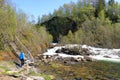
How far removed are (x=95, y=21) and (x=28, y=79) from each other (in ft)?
341

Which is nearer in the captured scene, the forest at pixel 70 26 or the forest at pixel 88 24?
the forest at pixel 70 26

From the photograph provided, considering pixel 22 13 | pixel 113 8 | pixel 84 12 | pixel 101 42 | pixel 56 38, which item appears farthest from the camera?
pixel 56 38

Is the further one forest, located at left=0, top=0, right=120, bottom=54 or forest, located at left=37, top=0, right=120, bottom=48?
forest, located at left=37, top=0, right=120, bottom=48

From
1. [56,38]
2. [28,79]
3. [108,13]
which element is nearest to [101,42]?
[108,13]

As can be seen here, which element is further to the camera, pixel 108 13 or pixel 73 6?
pixel 73 6

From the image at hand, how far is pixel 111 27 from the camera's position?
398ft

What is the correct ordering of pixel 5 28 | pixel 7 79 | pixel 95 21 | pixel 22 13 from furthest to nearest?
pixel 95 21 < pixel 22 13 < pixel 5 28 < pixel 7 79

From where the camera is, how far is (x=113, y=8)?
482 feet

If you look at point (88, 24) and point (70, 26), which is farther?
point (70, 26)

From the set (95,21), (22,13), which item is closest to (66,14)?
(95,21)

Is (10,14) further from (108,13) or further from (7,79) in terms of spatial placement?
(108,13)

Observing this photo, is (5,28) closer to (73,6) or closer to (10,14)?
(10,14)

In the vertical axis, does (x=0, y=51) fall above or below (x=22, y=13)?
below

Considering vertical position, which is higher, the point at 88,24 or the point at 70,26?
the point at 88,24
